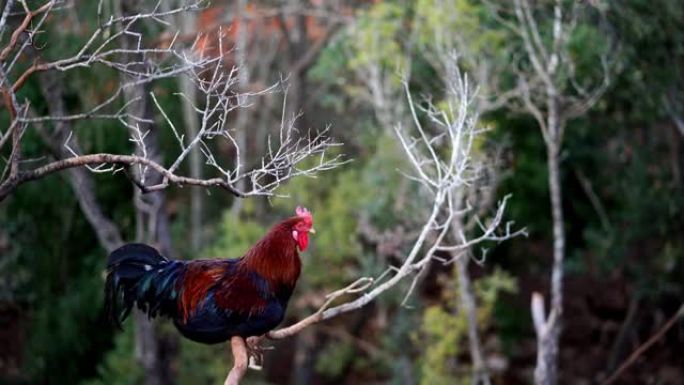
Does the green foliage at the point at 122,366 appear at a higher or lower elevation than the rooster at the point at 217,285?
lower

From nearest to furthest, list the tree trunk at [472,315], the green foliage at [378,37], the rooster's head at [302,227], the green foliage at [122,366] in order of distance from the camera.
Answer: the rooster's head at [302,227] → the tree trunk at [472,315] → the green foliage at [378,37] → the green foliage at [122,366]

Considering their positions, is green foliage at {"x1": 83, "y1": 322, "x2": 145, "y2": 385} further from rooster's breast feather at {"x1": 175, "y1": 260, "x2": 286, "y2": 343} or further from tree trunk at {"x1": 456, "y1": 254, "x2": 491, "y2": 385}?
rooster's breast feather at {"x1": 175, "y1": 260, "x2": 286, "y2": 343}

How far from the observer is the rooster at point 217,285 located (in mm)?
8367

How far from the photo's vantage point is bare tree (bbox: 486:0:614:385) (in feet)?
46.2

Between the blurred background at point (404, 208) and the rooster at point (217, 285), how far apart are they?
5955mm

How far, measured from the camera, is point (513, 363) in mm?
22312

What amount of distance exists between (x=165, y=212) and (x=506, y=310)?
6669mm

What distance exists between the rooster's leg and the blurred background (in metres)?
7.00

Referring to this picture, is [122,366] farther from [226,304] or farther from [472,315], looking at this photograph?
[226,304]

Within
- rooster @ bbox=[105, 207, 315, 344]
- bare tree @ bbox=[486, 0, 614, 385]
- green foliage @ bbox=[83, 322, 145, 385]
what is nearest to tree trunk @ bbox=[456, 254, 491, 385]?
bare tree @ bbox=[486, 0, 614, 385]

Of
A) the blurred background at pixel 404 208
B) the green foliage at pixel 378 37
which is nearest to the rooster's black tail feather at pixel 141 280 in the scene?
the blurred background at pixel 404 208

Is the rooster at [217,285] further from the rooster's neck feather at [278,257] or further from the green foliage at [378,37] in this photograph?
the green foliage at [378,37]

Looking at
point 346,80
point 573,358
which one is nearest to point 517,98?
point 346,80

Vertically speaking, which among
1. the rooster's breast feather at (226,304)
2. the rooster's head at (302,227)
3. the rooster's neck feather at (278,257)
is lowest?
the rooster's breast feather at (226,304)
